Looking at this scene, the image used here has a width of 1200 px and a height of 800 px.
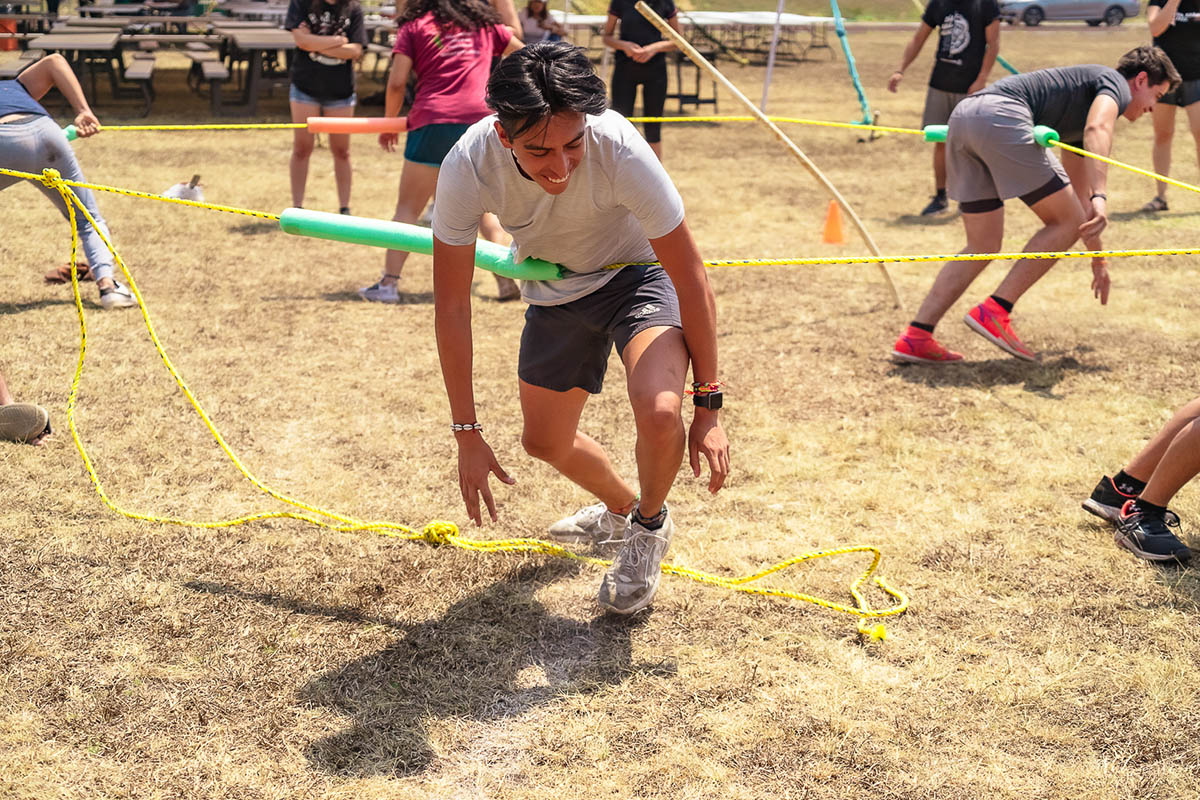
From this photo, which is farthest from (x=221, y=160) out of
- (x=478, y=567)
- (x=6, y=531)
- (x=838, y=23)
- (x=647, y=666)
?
(x=647, y=666)

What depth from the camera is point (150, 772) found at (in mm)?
2559

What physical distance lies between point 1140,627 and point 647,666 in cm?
150

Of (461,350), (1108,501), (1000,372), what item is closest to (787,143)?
(1000,372)

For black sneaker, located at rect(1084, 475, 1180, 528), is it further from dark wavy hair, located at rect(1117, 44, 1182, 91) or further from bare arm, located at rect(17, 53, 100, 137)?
bare arm, located at rect(17, 53, 100, 137)

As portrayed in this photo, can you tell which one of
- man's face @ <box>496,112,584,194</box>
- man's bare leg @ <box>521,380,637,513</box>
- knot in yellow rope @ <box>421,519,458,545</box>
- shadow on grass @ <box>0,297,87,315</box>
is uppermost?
man's face @ <box>496,112,584,194</box>

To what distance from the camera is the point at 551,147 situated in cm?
246

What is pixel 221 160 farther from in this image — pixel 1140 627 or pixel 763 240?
pixel 1140 627

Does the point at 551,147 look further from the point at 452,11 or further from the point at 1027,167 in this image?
the point at 452,11

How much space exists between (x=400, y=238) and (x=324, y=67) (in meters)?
4.55

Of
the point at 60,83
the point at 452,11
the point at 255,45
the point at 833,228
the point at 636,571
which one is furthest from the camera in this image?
the point at 255,45

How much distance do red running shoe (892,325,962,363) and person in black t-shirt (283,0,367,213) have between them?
3999 mm

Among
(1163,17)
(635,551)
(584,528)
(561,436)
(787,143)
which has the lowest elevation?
(584,528)

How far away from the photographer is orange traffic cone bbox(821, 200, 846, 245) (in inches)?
299


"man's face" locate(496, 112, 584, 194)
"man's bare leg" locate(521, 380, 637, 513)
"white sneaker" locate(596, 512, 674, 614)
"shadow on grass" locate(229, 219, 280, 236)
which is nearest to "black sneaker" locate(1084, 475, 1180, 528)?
"white sneaker" locate(596, 512, 674, 614)
